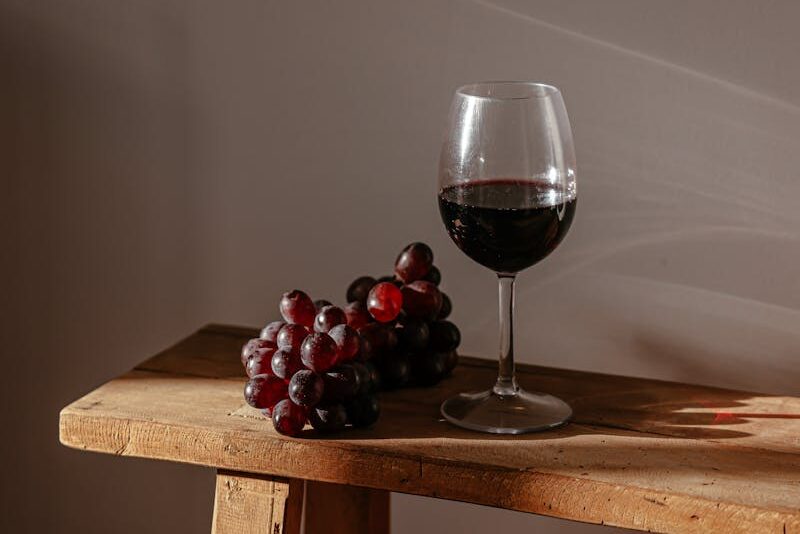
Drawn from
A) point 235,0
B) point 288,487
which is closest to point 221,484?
point 288,487

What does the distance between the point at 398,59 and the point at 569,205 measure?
467 millimetres

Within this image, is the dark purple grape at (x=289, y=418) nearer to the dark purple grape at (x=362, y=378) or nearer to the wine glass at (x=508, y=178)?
the dark purple grape at (x=362, y=378)

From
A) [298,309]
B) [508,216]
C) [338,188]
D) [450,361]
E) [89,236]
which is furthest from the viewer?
[89,236]

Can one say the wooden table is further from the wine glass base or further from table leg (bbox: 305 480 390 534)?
table leg (bbox: 305 480 390 534)

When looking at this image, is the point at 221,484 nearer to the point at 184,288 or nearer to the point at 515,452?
the point at 515,452

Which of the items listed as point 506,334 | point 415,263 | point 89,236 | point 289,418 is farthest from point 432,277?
point 89,236

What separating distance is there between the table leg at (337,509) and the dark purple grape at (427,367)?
20cm

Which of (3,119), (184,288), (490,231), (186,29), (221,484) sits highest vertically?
(186,29)

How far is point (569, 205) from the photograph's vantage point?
98 cm

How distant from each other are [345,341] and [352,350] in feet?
0.04

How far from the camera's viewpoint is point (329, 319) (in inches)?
41.0

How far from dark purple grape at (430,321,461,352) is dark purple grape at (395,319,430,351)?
0.02 meters

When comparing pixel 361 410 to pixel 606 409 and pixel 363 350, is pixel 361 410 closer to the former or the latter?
pixel 363 350

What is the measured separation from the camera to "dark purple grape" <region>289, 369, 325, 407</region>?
98 cm
